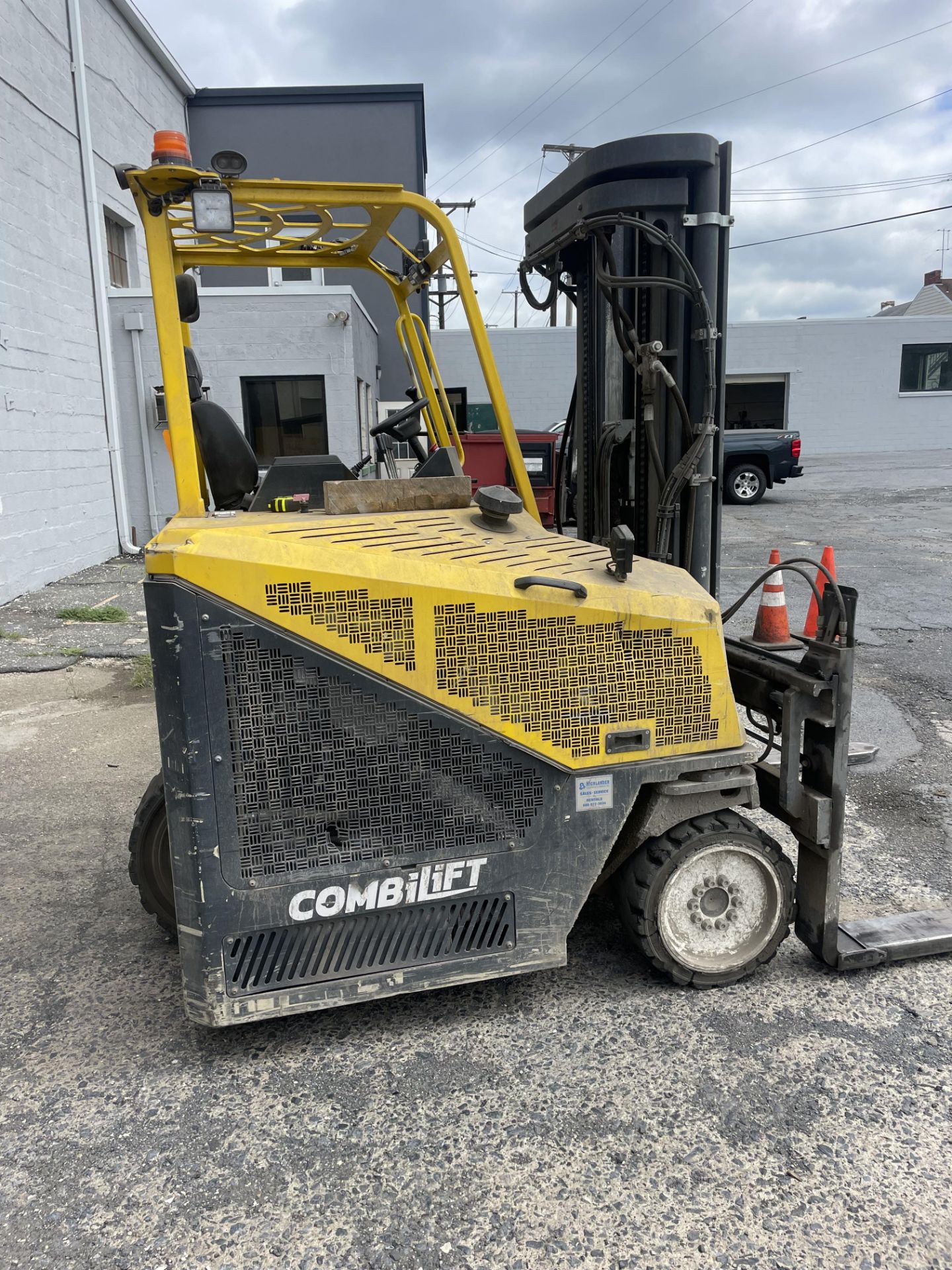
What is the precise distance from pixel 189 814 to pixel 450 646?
87 centimetres

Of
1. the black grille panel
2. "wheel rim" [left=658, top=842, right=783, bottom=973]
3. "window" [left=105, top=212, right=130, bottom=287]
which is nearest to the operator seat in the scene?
the black grille panel

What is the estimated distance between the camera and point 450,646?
8.54 ft

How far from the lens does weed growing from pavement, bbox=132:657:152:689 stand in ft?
23.3

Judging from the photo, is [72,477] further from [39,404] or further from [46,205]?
[46,205]

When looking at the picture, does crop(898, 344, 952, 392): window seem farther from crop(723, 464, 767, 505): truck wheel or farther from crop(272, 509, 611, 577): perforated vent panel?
crop(272, 509, 611, 577): perforated vent panel

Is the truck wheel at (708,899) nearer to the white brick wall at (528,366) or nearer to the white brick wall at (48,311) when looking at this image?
the white brick wall at (48,311)

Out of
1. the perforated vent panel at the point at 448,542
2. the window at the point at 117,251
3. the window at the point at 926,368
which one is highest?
the window at the point at 117,251

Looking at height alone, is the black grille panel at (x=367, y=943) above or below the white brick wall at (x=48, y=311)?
below

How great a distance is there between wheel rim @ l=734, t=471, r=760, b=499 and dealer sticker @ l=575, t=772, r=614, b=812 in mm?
16966

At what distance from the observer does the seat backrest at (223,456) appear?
332 cm

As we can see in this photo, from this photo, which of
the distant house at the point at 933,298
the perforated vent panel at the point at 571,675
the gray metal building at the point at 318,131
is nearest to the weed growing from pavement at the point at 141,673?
the perforated vent panel at the point at 571,675

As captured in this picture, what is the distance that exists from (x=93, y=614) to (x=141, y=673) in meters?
2.26

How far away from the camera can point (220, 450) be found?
338cm

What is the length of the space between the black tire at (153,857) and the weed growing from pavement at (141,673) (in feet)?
12.1
